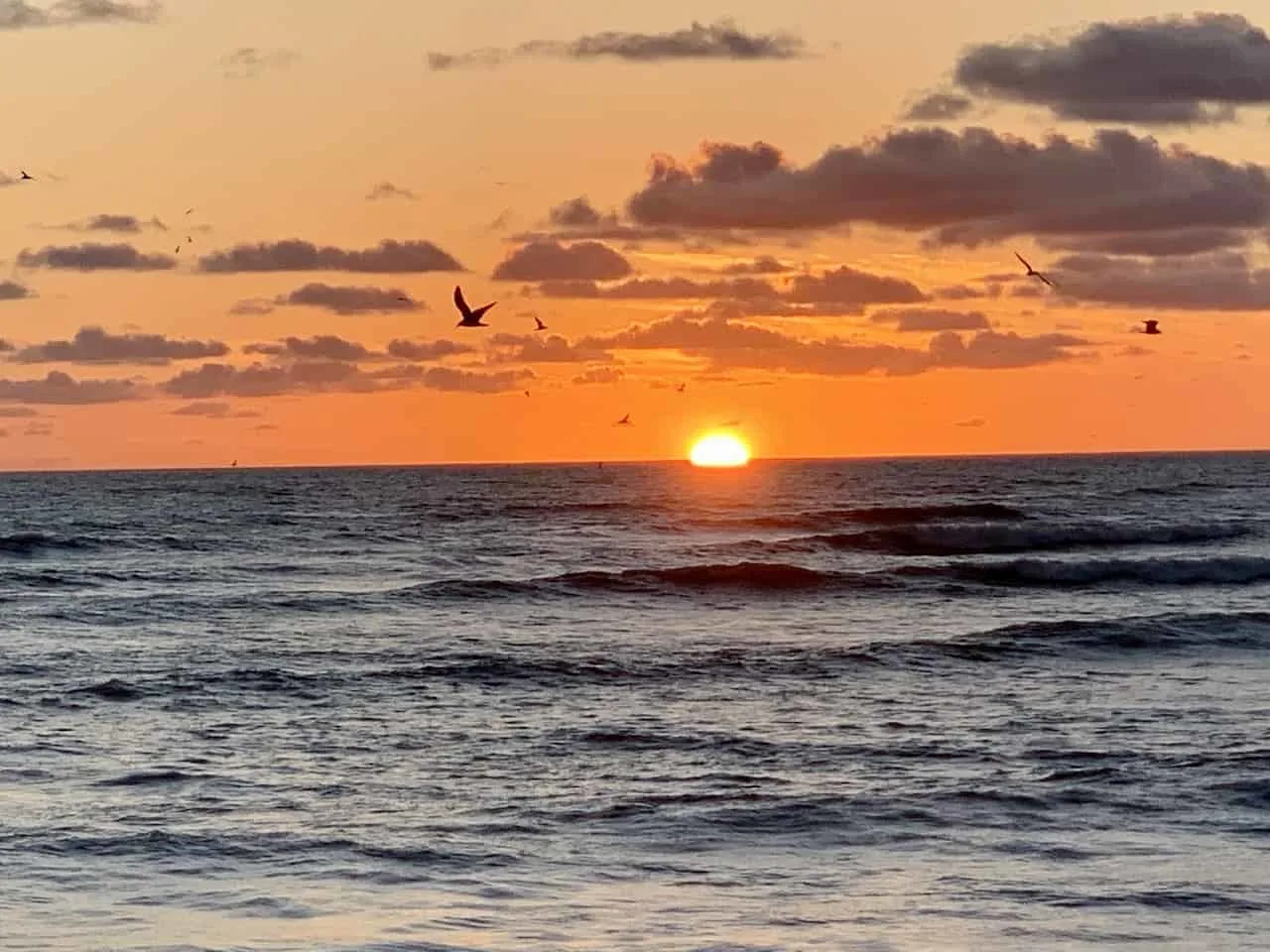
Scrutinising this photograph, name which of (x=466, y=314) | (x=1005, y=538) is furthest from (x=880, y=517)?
(x=466, y=314)

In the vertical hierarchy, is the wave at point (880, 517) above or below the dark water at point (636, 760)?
below

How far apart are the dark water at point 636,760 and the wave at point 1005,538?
13625 millimetres

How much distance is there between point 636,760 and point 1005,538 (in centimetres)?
5164

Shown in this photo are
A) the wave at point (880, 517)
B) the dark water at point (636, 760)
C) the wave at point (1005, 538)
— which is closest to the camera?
the dark water at point (636, 760)

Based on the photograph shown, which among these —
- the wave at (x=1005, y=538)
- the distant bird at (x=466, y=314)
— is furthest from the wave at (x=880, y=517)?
the distant bird at (x=466, y=314)

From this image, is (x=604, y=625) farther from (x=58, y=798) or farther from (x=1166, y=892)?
(x=1166, y=892)

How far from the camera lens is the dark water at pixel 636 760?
1730cm

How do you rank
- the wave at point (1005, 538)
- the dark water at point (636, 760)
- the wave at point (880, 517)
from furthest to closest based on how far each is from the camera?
the wave at point (880, 517)
the wave at point (1005, 538)
the dark water at point (636, 760)

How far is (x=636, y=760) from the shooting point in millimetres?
24672

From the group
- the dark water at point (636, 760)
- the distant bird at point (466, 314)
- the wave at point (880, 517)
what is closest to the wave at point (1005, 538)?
the wave at point (880, 517)

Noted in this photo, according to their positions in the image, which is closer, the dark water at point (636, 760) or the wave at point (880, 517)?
the dark water at point (636, 760)

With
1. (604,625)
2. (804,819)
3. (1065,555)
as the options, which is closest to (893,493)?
(1065,555)

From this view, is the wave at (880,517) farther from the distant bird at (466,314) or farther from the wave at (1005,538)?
the distant bird at (466,314)

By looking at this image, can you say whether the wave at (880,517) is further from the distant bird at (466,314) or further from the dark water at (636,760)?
the distant bird at (466,314)
